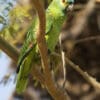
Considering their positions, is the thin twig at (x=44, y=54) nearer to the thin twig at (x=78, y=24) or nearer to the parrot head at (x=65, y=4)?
the parrot head at (x=65, y=4)

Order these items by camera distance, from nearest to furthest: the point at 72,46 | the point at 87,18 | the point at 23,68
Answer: the point at 23,68 < the point at 72,46 < the point at 87,18

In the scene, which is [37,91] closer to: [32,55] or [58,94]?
[32,55]

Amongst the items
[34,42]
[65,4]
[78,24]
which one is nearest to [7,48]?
[34,42]

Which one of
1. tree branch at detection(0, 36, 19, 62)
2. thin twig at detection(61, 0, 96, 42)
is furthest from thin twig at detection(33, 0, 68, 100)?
thin twig at detection(61, 0, 96, 42)

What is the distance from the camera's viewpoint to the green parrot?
209 cm

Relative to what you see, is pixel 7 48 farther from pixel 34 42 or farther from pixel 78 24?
pixel 78 24

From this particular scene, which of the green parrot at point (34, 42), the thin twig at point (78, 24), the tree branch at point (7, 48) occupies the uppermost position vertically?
the tree branch at point (7, 48)

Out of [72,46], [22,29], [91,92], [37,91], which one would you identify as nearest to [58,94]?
[22,29]

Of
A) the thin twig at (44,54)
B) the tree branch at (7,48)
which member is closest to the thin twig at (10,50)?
the tree branch at (7,48)

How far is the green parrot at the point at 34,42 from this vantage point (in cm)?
209

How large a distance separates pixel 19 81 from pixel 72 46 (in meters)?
1.55

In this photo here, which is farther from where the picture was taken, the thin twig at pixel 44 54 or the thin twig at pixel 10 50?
the thin twig at pixel 10 50

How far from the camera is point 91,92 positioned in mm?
3828

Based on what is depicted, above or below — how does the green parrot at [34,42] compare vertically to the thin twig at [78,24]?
above
